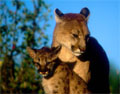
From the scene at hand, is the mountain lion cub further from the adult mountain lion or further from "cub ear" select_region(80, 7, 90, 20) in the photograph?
"cub ear" select_region(80, 7, 90, 20)

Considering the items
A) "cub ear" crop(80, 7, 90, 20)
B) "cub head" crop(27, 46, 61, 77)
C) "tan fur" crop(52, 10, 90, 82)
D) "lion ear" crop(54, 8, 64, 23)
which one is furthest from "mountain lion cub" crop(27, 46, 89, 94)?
"cub ear" crop(80, 7, 90, 20)

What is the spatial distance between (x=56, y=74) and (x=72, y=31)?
676mm

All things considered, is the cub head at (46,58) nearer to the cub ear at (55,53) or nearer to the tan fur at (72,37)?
the cub ear at (55,53)

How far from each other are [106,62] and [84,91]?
1364mm

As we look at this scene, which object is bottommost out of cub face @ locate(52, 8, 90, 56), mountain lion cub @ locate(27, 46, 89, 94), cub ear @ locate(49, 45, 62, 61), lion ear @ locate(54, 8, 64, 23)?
mountain lion cub @ locate(27, 46, 89, 94)

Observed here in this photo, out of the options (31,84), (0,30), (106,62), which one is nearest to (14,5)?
(0,30)

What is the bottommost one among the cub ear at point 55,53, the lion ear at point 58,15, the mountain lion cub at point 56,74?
the mountain lion cub at point 56,74

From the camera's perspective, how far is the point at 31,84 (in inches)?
437

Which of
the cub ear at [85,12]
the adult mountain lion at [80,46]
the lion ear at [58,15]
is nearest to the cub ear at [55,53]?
the adult mountain lion at [80,46]

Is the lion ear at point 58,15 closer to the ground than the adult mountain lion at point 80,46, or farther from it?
farther from it

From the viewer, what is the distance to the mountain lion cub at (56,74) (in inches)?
175

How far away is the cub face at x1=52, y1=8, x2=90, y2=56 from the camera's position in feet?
14.5

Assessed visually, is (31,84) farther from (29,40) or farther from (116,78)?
(116,78)

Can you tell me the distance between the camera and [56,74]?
462 cm
